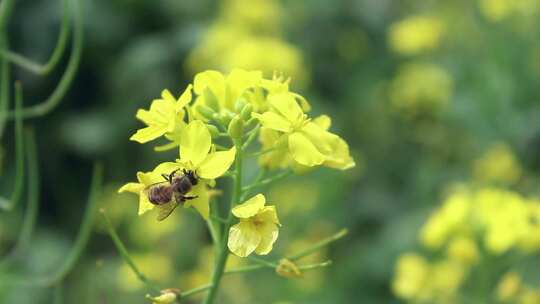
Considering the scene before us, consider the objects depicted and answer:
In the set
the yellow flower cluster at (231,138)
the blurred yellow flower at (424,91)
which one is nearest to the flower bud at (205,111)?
the yellow flower cluster at (231,138)

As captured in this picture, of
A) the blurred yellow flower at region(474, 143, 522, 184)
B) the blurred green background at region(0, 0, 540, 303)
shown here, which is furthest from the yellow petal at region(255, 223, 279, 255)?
the blurred yellow flower at region(474, 143, 522, 184)

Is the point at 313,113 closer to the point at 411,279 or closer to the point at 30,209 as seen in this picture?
the point at 411,279

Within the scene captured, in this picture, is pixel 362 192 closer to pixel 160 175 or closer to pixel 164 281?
pixel 164 281

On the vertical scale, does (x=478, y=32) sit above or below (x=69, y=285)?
above

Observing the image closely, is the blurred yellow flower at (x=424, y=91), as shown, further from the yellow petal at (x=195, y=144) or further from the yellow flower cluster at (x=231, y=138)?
the yellow petal at (x=195, y=144)

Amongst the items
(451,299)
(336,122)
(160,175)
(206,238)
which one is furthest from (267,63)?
(160,175)

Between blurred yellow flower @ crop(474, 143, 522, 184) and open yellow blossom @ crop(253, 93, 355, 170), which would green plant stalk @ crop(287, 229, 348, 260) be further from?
blurred yellow flower @ crop(474, 143, 522, 184)
